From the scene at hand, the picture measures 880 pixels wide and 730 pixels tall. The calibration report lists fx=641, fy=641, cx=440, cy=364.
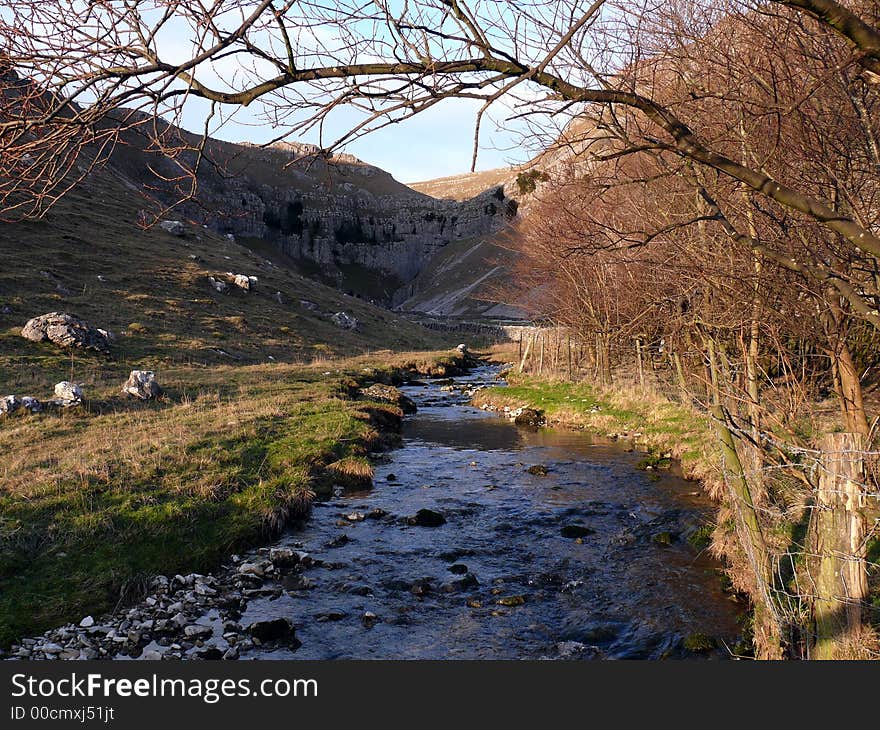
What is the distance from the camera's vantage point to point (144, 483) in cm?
1305

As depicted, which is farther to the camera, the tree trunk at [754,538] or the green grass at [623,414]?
the green grass at [623,414]

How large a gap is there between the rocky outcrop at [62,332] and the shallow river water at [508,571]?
19304 millimetres

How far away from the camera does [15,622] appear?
862cm

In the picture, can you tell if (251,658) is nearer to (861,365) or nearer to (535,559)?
(535,559)

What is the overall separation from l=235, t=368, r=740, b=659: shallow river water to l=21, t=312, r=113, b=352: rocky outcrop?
19304 millimetres

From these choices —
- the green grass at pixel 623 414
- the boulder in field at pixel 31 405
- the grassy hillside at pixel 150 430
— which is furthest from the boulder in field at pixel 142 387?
the green grass at pixel 623 414

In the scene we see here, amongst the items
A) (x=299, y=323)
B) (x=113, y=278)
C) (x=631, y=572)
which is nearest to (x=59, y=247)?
(x=113, y=278)

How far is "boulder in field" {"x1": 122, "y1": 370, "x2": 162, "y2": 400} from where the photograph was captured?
22.0 m

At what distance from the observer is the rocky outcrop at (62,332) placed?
1164 inches

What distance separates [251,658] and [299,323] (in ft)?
154

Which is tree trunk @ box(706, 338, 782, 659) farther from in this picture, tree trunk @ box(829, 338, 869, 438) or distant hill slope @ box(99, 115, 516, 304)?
distant hill slope @ box(99, 115, 516, 304)

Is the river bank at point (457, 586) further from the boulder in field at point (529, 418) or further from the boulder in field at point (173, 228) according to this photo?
the boulder in field at point (173, 228)

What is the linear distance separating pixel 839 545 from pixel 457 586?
258 inches

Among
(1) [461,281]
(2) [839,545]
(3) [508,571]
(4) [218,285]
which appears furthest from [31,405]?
(1) [461,281]
